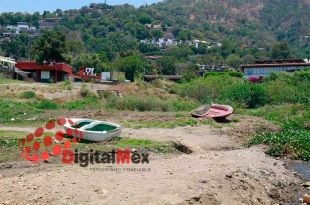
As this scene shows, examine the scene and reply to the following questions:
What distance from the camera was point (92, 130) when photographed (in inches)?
902

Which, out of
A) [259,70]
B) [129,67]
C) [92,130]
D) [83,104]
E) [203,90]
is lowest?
[129,67]

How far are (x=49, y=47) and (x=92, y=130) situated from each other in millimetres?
54593

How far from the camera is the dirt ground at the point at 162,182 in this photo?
516 inches

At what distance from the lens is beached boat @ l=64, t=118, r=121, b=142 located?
22172mm

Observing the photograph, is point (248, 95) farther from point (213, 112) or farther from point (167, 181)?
point (167, 181)

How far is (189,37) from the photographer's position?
198375 millimetres

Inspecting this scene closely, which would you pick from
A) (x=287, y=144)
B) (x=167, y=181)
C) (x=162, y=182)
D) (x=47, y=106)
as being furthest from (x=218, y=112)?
(x=162, y=182)

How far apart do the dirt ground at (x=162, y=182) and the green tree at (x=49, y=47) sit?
56.4 metres

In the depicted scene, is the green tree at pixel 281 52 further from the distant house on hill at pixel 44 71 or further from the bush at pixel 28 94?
the bush at pixel 28 94

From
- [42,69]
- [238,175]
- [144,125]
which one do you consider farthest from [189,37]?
[238,175]

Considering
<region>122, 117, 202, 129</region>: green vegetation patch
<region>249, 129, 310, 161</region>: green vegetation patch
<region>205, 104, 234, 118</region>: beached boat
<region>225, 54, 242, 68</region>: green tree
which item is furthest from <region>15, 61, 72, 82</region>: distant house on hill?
<region>225, 54, 242, 68</region>: green tree

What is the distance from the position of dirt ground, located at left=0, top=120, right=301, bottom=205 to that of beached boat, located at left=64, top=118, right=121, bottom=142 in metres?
3.07

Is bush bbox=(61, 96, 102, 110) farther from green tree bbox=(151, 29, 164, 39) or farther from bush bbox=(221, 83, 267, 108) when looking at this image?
green tree bbox=(151, 29, 164, 39)

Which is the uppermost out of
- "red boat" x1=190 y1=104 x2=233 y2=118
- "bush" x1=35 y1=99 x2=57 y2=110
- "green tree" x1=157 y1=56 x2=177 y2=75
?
"red boat" x1=190 y1=104 x2=233 y2=118
